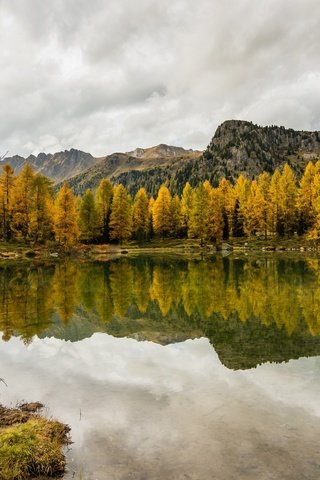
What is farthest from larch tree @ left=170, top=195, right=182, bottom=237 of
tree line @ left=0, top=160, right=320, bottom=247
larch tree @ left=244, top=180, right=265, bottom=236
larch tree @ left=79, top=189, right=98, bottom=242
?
larch tree @ left=79, top=189, right=98, bottom=242

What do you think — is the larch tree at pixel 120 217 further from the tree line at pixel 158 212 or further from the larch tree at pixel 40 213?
the larch tree at pixel 40 213

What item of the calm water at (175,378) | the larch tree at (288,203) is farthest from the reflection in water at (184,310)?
the larch tree at (288,203)

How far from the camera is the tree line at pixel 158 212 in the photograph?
263 ft

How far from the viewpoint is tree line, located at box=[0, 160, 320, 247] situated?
8006cm

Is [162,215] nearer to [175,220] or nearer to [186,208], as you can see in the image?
[175,220]

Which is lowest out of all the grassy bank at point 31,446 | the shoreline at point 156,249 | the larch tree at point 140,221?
the shoreline at point 156,249

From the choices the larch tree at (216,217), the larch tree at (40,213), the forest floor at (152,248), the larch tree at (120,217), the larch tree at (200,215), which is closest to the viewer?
the forest floor at (152,248)

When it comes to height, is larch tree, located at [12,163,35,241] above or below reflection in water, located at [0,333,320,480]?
above

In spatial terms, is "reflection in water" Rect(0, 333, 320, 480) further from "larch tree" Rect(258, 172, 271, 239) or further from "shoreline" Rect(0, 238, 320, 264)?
"larch tree" Rect(258, 172, 271, 239)

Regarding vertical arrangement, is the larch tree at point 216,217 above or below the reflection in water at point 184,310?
above

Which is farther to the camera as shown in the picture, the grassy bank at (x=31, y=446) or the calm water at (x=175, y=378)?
the calm water at (x=175, y=378)

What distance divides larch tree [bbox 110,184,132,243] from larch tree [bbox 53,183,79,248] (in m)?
15.7

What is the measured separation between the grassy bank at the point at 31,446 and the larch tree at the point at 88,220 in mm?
85720

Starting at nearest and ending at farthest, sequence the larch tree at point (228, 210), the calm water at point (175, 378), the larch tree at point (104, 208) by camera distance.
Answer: the calm water at point (175, 378)
the larch tree at point (104, 208)
the larch tree at point (228, 210)
